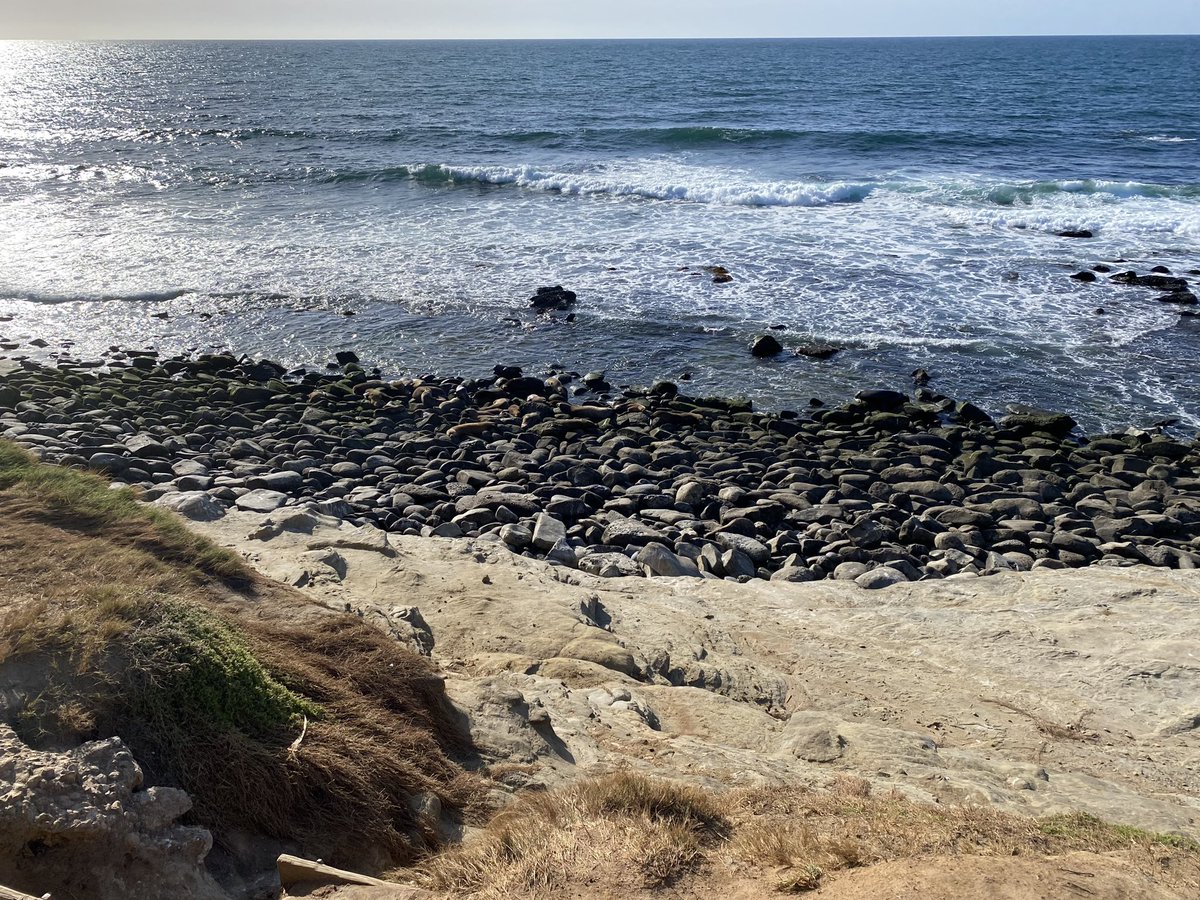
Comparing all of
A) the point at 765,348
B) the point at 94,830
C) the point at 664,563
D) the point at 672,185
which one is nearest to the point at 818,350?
the point at 765,348

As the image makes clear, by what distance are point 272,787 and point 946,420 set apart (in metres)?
12.2

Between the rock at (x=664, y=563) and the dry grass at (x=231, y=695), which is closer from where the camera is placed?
the dry grass at (x=231, y=695)

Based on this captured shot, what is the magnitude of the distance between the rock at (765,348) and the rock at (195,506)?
1022 cm

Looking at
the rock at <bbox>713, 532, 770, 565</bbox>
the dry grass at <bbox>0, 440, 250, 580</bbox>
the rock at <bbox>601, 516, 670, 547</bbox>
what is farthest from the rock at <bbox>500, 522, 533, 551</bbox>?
the dry grass at <bbox>0, 440, 250, 580</bbox>

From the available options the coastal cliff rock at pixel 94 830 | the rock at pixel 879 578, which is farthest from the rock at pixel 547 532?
the coastal cliff rock at pixel 94 830

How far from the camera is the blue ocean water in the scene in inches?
680

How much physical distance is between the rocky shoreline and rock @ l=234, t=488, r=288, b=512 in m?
0.04

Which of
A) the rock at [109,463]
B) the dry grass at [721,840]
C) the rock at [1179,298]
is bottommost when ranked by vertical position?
the rock at [109,463]

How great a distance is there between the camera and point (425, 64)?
10544 cm

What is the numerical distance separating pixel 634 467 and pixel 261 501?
4.64 m

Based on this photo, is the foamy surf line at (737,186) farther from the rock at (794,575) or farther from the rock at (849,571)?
the rock at (794,575)

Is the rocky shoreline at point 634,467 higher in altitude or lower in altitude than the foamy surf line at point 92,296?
lower

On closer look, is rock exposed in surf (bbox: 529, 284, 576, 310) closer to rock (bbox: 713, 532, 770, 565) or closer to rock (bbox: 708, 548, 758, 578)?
rock (bbox: 713, 532, 770, 565)

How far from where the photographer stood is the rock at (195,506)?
9430mm
